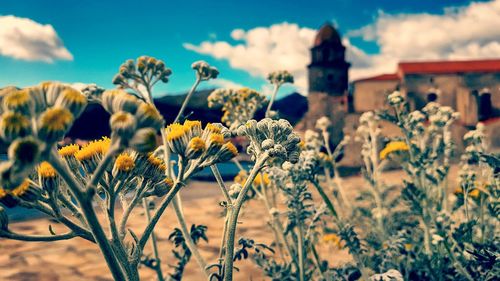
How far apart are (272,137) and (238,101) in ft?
8.75

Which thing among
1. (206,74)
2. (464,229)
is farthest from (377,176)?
(206,74)

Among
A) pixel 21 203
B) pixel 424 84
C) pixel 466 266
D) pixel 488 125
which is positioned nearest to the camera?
pixel 21 203

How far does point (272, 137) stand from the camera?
81.0 inches

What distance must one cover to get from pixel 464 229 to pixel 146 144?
11.4 feet

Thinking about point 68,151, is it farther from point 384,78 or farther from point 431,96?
point 384,78

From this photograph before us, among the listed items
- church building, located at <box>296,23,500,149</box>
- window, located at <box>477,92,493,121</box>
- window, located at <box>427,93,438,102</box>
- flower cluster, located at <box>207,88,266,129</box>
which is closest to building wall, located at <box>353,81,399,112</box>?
church building, located at <box>296,23,500,149</box>

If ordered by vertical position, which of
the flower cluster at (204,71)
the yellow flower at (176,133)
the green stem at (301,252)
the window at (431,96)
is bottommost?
the green stem at (301,252)

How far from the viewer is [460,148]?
29.2 m

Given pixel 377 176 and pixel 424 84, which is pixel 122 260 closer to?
pixel 377 176

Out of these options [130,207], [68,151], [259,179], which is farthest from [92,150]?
[259,179]

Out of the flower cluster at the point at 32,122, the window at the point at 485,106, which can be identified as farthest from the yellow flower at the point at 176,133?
the window at the point at 485,106

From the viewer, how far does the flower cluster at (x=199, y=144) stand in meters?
1.78

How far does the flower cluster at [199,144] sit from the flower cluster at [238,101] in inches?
105

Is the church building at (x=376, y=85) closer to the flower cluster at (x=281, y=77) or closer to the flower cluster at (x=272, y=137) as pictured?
the flower cluster at (x=281, y=77)
